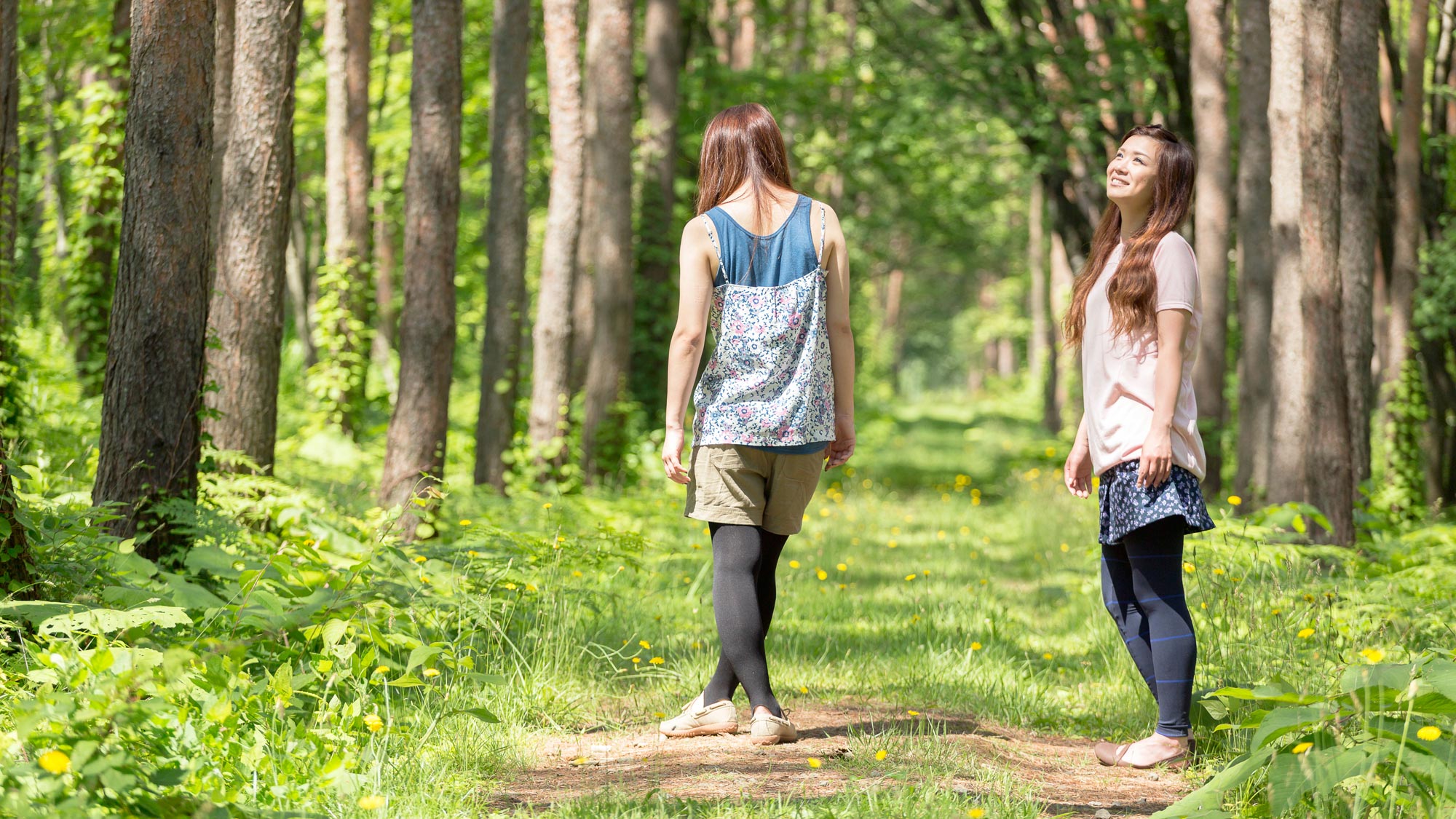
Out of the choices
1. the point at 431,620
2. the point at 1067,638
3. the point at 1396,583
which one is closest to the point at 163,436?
the point at 431,620

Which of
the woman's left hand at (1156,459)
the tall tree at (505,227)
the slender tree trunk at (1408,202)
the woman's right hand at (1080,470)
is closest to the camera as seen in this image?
the woman's left hand at (1156,459)

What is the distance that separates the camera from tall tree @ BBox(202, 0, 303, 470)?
6586 millimetres

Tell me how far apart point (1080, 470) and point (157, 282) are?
3.70m

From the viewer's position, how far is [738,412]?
3969mm

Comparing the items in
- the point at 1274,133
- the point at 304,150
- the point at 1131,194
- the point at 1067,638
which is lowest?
the point at 1067,638

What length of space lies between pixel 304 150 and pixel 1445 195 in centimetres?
1775

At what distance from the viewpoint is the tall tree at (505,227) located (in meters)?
10.6

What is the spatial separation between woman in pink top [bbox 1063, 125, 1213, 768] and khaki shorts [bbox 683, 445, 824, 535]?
0.98m

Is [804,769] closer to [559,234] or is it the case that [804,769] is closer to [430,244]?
[430,244]

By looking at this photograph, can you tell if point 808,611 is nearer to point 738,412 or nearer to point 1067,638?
point 1067,638

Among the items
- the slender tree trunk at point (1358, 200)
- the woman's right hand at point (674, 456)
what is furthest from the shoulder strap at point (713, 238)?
the slender tree trunk at point (1358, 200)

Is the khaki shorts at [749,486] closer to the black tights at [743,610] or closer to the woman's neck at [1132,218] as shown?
the black tights at [743,610]

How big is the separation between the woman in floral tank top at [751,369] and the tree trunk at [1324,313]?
448 centimetres

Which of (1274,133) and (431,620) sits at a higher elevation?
(1274,133)
